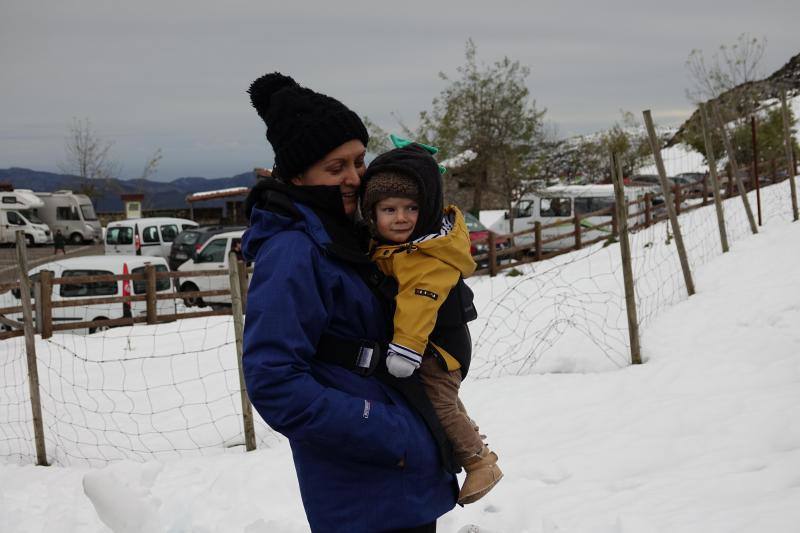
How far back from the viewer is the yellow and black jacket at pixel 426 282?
1660mm

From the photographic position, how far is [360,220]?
1.85 m

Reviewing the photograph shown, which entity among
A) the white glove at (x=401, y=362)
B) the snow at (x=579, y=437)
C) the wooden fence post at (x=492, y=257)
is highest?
the white glove at (x=401, y=362)

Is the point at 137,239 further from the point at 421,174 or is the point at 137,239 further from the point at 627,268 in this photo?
the point at 421,174

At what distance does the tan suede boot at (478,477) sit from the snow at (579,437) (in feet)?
4.74

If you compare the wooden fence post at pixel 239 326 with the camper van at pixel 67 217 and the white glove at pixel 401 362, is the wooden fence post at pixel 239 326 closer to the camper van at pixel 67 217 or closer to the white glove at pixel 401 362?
the white glove at pixel 401 362

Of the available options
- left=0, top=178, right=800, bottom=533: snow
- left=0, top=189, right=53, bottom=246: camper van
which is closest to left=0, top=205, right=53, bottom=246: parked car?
left=0, top=189, right=53, bottom=246: camper van

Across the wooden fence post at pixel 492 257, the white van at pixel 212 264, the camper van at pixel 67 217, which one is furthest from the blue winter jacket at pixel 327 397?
the camper van at pixel 67 217

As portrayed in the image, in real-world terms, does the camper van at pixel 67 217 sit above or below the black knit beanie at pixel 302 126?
above

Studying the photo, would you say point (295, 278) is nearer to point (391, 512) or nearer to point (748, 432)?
point (391, 512)

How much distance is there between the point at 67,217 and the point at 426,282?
3345 centimetres

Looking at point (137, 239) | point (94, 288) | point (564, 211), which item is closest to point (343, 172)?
point (94, 288)

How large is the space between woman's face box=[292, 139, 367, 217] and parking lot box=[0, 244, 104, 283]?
21695mm

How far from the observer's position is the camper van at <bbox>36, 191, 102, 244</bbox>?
102 ft

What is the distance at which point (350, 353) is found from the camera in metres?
1.63
